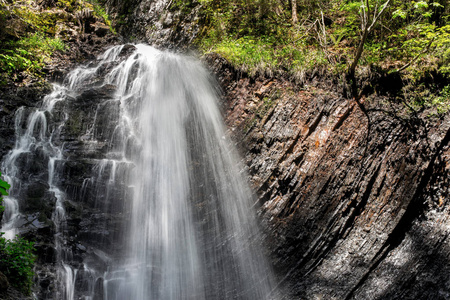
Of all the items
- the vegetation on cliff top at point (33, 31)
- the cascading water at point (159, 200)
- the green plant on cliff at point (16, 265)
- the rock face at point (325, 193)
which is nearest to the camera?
the green plant on cliff at point (16, 265)

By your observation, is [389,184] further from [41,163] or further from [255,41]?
[41,163]

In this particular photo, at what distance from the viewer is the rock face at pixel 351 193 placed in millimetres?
4938

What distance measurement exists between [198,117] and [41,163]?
4662 mm

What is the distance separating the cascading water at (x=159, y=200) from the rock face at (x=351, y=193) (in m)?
0.78

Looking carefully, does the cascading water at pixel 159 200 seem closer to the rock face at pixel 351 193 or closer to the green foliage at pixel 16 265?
the rock face at pixel 351 193

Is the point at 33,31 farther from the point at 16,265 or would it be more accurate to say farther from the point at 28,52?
the point at 16,265

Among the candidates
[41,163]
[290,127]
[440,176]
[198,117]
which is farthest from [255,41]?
[41,163]

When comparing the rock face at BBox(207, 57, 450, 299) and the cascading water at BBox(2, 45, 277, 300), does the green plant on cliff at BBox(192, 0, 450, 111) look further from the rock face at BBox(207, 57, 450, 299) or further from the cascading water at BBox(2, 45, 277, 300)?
the cascading water at BBox(2, 45, 277, 300)

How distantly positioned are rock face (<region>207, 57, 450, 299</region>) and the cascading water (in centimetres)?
78

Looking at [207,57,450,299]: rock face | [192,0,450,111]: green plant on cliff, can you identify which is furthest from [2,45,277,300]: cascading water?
[192,0,450,111]: green plant on cliff

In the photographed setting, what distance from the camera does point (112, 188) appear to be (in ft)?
24.9

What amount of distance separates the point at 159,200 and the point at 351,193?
16.4ft

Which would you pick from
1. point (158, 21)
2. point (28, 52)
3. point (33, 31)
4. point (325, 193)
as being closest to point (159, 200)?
point (325, 193)

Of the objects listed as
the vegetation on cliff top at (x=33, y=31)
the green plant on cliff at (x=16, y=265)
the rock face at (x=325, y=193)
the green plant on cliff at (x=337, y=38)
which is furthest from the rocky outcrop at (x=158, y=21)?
the green plant on cliff at (x=16, y=265)
